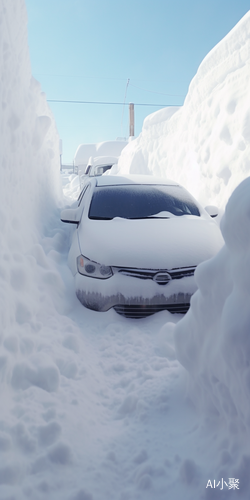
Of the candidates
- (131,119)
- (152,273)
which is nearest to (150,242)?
(152,273)

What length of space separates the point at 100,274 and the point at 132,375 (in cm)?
110

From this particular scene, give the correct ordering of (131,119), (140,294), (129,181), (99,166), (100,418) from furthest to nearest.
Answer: (131,119) → (99,166) → (129,181) → (140,294) → (100,418)

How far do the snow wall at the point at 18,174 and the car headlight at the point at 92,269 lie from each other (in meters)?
0.49

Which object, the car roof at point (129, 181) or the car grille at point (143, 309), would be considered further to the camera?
the car roof at point (129, 181)

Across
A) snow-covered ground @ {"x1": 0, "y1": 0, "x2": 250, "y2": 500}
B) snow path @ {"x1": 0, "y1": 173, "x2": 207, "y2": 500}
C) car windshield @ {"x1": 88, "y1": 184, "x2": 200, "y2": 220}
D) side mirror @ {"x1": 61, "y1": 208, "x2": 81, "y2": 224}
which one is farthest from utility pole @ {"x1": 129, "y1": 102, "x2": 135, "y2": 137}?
snow path @ {"x1": 0, "y1": 173, "x2": 207, "y2": 500}

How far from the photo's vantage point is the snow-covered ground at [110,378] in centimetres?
144

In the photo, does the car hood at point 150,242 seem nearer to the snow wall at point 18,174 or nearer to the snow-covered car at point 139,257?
the snow-covered car at point 139,257

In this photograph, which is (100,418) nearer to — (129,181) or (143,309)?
(143,309)

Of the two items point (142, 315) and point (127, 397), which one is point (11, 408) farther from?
point (142, 315)

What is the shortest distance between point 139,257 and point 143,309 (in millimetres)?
484

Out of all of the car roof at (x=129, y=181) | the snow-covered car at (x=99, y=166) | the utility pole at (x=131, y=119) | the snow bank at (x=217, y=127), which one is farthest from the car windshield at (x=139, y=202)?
the utility pole at (x=131, y=119)

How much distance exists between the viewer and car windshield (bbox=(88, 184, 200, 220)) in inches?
157

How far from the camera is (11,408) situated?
1910mm

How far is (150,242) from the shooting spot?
3277 millimetres
